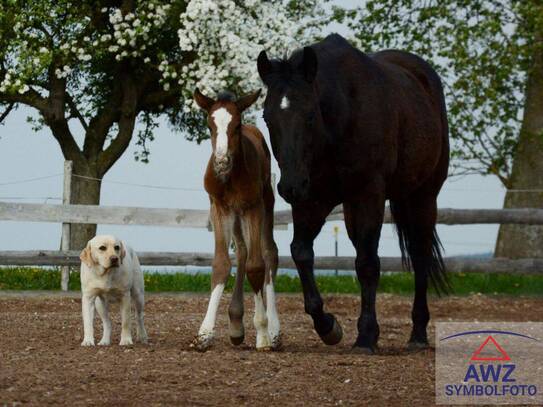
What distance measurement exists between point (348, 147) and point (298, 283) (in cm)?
879

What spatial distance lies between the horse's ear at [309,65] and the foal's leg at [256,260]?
1163mm

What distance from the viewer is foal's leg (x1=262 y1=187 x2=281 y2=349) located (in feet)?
25.7

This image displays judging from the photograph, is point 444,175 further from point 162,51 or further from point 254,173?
point 162,51

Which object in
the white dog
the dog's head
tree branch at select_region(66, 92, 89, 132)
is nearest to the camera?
the dog's head

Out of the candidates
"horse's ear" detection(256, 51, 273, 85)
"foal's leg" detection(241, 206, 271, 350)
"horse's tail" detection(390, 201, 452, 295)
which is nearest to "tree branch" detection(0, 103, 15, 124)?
"horse's tail" detection(390, 201, 452, 295)

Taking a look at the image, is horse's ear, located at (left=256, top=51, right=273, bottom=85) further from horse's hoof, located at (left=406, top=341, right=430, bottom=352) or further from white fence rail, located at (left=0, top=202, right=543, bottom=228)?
white fence rail, located at (left=0, top=202, right=543, bottom=228)

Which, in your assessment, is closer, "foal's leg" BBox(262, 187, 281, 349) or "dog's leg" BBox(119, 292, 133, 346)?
"foal's leg" BBox(262, 187, 281, 349)

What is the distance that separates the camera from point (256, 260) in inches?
300

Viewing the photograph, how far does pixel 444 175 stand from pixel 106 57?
11.4 m

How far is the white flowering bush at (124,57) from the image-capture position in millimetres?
17547

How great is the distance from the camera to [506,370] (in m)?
6.96

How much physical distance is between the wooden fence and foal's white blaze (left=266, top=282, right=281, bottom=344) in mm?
8212

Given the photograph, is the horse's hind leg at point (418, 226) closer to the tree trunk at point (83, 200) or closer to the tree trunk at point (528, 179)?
the tree trunk at point (528, 179)

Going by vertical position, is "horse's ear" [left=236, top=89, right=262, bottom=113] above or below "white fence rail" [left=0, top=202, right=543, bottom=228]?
above
